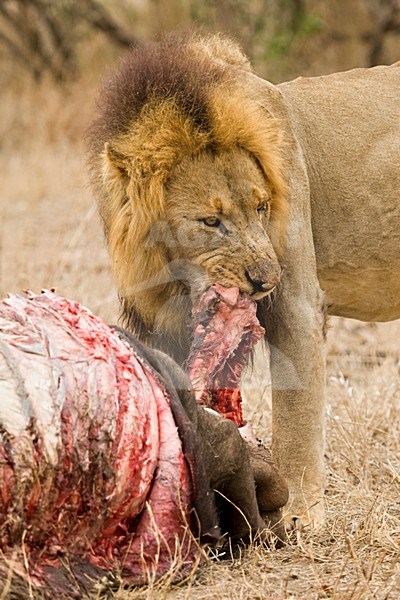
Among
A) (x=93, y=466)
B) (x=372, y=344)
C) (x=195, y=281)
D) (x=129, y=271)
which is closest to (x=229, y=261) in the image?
(x=195, y=281)

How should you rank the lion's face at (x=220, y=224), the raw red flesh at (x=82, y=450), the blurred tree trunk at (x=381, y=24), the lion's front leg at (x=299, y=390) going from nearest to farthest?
the raw red flesh at (x=82, y=450) → the lion's face at (x=220, y=224) → the lion's front leg at (x=299, y=390) → the blurred tree trunk at (x=381, y=24)

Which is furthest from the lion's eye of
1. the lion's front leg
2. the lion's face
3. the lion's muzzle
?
the lion's front leg

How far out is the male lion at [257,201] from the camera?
289cm

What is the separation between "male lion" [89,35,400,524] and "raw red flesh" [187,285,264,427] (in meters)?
0.05

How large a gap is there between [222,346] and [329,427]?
139 centimetres

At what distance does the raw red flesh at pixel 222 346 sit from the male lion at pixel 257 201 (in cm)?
5

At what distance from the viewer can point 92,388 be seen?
2.22 m

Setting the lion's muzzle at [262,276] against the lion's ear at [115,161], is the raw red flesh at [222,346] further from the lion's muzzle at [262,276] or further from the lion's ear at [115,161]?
the lion's ear at [115,161]

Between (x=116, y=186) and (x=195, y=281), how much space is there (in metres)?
0.35

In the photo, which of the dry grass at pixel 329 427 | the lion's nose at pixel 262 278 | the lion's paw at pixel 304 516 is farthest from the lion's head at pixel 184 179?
the lion's paw at pixel 304 516

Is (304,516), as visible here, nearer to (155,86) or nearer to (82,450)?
(82,450)

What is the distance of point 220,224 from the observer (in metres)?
2.88

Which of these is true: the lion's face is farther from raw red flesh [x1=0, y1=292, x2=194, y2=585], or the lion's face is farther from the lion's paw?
the lion's paw

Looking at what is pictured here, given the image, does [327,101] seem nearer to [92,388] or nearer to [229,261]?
[229,261]
